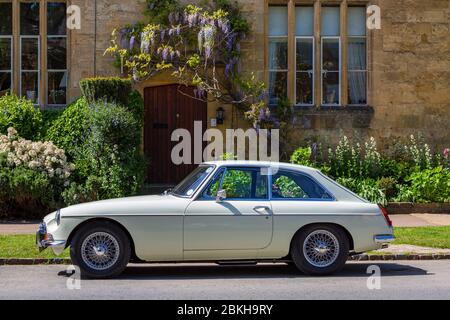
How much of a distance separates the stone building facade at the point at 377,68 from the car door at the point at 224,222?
911cm

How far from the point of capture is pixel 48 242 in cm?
958

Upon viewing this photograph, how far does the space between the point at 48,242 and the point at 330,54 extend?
1148cm

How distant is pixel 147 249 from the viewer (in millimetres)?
9539

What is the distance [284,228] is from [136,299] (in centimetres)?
241

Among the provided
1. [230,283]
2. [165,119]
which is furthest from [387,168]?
[230,283]

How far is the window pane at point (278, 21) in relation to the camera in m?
19.2

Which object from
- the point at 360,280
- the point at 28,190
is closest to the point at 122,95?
the point at 28,190

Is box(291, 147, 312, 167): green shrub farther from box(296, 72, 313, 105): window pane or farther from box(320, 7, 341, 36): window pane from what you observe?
box(320, 7, 341, 36): window pane

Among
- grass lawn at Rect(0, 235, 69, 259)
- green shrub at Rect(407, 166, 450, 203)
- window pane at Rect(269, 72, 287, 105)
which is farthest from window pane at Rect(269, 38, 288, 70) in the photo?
grass lawn at Rect(0, 235, 69, 259)

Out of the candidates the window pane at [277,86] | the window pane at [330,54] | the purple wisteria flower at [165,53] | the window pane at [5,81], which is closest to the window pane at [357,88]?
the window pane at [330,54]

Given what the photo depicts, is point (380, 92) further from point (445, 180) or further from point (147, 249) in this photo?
point (147, 249)

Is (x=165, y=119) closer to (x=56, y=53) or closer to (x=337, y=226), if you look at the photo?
(x=56, y=53)

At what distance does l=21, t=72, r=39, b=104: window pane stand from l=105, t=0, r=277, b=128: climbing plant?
2016 millimetres

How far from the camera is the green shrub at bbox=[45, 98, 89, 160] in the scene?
17.1 metres
